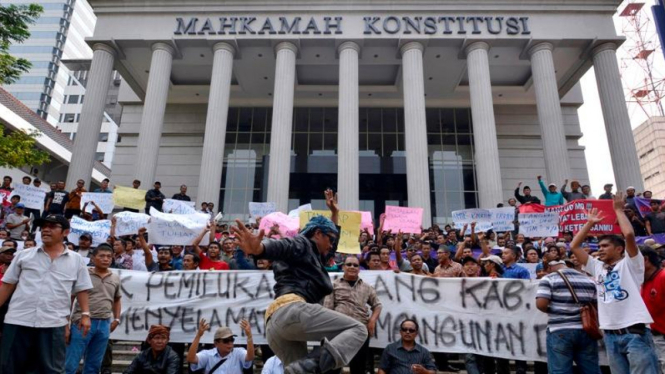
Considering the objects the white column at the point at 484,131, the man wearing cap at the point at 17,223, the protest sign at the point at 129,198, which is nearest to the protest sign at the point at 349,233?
the protest sign at the point at 129,198

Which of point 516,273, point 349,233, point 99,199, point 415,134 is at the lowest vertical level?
point 516,273

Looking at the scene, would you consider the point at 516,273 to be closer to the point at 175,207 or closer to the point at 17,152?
the point at 175,207

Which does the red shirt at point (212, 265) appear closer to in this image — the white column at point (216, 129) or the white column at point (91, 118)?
the white column at point (216, 129)

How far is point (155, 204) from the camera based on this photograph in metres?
14.6

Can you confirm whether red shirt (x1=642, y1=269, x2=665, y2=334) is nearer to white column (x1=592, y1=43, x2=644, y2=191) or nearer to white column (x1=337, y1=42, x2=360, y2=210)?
white column (x1=337, y1=42, x2=360, y2=210)

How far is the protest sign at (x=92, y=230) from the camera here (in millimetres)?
10750

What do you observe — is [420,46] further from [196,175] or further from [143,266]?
[143,266]

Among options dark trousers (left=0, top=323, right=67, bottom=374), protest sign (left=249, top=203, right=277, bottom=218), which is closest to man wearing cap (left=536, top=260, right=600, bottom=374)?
dark trousers (left=0, top=323, right=67, bottom=374)

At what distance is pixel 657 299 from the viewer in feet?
15.1

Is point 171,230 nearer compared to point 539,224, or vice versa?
point 171,230

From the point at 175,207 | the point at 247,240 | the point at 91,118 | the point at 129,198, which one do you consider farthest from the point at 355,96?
the point at 247,240

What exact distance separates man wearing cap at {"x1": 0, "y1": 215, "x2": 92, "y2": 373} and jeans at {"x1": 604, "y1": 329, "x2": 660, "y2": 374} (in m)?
5.41

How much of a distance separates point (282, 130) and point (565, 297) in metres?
16.9

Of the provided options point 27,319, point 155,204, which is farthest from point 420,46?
point 27,319
